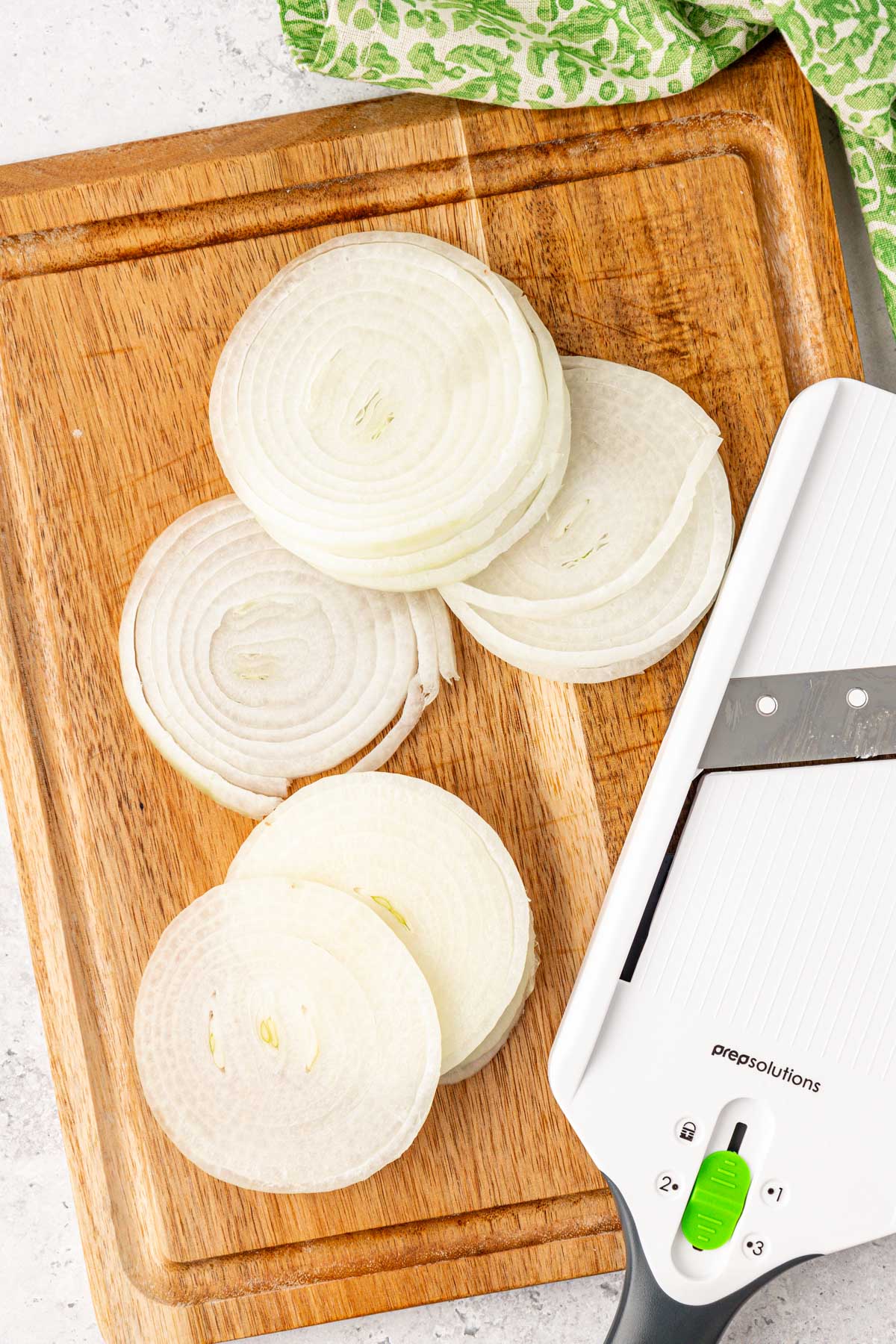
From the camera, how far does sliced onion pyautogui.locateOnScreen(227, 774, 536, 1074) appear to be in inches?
45.3

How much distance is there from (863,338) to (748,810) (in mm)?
625

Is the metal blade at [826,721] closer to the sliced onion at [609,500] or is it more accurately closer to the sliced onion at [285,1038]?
the sliced onion at [609,500]

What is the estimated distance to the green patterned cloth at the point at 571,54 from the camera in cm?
119

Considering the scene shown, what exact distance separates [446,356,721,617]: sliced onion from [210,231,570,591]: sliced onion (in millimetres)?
38

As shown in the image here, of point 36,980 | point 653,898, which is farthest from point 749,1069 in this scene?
point 36,980

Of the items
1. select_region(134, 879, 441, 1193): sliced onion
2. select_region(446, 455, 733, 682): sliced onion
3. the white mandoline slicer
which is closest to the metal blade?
the white mandoline slicer

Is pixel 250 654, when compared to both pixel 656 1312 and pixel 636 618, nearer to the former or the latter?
pixel 636 618

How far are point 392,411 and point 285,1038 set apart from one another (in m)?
0.68

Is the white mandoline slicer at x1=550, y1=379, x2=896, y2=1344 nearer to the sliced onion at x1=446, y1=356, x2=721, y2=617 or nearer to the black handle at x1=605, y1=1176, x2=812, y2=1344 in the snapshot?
the black handle at x1=605, y1=1176, x2=812, y2=1344

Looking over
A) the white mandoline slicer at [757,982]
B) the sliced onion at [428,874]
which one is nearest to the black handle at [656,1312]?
the white mandoline slicer at [757,982]

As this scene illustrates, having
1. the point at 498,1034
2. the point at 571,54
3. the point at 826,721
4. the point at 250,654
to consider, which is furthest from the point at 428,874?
the point at 571,54

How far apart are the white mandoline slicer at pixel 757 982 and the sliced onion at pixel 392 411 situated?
0.28 metres

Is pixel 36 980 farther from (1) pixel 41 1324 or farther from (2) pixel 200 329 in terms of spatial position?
(2) pixel 200 329

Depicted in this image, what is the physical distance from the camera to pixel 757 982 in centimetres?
112
